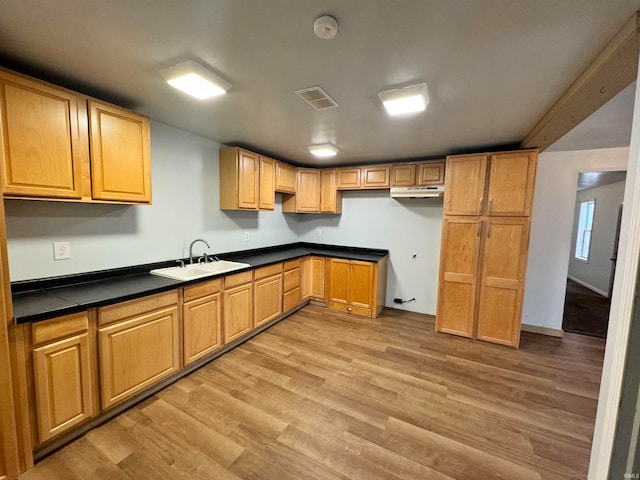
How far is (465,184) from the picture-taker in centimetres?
309

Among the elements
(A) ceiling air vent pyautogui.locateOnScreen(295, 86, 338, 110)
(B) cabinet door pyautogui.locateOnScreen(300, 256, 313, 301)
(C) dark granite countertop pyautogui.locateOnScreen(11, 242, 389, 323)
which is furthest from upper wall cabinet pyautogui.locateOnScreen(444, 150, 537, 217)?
(C) dark granite countertop pyautogui.locateOnScreen(11, 242, 389, 323)

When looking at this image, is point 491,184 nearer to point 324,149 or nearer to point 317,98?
point 324,149

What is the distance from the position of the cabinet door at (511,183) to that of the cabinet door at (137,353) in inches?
140

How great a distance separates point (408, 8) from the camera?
1092 millimetres

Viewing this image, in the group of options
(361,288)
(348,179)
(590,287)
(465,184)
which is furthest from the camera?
(590,287)

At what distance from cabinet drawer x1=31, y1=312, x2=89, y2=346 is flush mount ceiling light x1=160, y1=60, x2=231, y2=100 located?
1613 millimetres

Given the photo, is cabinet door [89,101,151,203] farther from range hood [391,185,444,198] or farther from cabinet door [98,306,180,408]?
range hood [391,185,444,198]

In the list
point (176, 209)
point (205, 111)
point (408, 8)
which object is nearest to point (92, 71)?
point (205, 111)

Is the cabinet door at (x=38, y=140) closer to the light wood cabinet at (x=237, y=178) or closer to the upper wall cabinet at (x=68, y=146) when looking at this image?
the upper wall cabinet at (x=68, y=146)

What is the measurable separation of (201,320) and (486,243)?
3.28m

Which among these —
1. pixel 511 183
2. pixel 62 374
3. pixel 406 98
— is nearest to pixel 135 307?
pixel 62 374

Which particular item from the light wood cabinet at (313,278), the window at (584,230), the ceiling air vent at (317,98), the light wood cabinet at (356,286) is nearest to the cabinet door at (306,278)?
the light wood cabinet at (313,278)

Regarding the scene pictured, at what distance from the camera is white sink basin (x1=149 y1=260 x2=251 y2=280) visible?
248cm

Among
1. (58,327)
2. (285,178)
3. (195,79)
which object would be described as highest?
(195,79)
